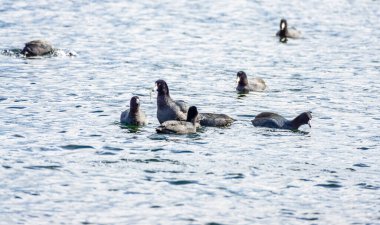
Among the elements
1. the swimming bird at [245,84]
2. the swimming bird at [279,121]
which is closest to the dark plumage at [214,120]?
the swimming bird at [279,121]

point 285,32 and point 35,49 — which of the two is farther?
point 285,32

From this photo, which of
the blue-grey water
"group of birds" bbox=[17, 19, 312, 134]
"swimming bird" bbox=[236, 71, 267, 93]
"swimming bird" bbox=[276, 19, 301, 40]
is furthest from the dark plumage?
"swimming bird" bbox=[276, 19, 301, 40]

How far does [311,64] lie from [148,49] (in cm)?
713

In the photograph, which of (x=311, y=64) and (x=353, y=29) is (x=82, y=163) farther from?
(x=353, y=29)

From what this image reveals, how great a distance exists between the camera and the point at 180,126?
27.6 metres

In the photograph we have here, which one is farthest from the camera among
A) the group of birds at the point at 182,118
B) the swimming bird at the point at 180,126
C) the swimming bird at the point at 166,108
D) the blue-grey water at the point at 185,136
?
the swimming bird at the point at 166,108

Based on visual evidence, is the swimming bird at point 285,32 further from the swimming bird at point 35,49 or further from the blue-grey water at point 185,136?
the swimming bird at point 35,49

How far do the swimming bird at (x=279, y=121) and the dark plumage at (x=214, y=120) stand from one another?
89 cm

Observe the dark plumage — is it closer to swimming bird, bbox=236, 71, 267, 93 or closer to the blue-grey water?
the blue-grey water

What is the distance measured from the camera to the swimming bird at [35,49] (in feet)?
131

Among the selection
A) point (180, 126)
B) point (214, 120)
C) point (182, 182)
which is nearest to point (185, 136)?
point (180, 126)

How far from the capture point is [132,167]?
24.2 meters

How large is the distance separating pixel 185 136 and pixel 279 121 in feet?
9.64

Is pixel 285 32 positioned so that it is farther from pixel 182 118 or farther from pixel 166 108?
pixel 166 108
